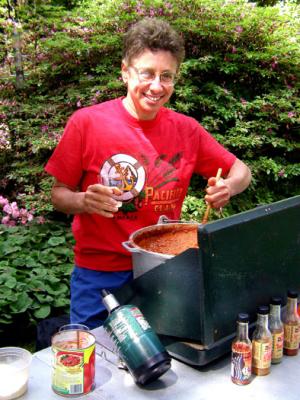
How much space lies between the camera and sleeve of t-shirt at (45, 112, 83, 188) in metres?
2.02

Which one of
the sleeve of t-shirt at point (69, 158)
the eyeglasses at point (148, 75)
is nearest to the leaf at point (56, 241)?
the sleeve of t-shirt at point (69, 158)

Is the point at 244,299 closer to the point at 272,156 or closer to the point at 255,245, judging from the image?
the point at 255,245

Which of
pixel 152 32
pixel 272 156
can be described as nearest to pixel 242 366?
pixel 152 32

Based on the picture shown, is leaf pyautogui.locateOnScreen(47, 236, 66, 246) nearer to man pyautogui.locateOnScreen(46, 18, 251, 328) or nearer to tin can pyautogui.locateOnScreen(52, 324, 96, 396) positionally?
man pyautogui.locateOnScreen(46, 18, 251, 328)

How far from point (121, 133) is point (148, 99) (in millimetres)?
173

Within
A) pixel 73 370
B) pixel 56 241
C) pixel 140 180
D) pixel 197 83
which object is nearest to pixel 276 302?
pixel 73 370

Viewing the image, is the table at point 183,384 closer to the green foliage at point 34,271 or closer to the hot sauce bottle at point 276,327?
the hot sauce bottle at point 276,327

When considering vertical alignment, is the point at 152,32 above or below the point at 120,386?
above

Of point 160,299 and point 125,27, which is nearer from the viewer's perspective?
point 160,299

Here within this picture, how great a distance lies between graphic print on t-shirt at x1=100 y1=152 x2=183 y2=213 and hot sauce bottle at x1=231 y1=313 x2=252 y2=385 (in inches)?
28.5

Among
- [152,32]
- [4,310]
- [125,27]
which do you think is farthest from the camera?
[125,27]

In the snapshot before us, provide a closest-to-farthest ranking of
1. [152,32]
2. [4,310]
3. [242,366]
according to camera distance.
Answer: [242,366], [152,32], [4,310]

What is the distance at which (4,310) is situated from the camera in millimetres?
3428

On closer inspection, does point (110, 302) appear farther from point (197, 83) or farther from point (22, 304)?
point (197, 83)
